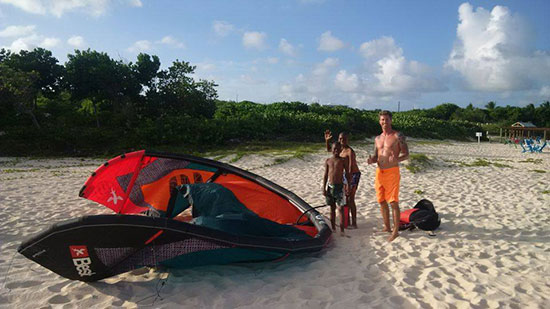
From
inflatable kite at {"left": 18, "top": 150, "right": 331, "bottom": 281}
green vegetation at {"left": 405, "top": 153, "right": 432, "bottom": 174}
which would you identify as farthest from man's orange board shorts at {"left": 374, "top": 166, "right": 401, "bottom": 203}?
green vegetation at {"left": 405, "top": 153, "right": 432, "bottom": 174}

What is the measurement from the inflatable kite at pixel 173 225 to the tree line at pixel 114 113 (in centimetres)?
1302

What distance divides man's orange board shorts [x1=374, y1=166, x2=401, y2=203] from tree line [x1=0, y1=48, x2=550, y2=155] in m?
15.0

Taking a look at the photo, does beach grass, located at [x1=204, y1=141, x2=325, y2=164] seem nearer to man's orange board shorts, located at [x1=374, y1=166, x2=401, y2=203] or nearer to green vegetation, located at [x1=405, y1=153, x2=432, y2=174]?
green vegetation, located at [x1=405, y1=153, x2=432, y2=174]

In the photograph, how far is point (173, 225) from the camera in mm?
3234

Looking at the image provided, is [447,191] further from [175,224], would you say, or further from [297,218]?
[175,224]

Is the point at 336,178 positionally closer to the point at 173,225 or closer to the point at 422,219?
the point at 422,219

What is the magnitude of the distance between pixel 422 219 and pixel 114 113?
23.2 m

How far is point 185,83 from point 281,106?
1118 cm

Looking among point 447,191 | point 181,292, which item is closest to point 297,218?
point 181,292

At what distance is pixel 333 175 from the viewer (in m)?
4.88

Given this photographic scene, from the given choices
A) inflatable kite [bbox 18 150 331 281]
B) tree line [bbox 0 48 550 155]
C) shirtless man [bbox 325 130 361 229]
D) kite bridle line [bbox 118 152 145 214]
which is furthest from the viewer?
tree line [bbox 0 48 550 155]

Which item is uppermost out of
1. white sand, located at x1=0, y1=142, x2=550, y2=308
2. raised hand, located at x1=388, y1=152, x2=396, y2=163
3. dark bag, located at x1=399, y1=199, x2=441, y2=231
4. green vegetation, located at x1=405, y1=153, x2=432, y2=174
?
raised hand, located at x1=388, y1=152, x2=396, y2=163

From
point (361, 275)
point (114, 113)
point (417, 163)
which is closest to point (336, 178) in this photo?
point (361, 275)

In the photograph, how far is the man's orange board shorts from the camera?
449 centimetres
